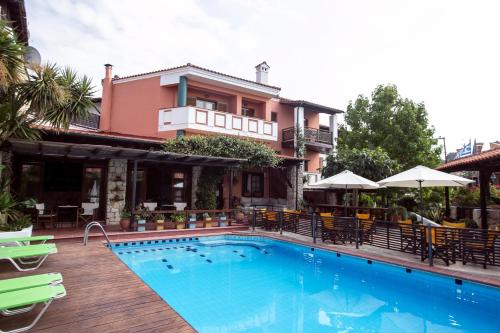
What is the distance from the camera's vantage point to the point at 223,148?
14.5 metres

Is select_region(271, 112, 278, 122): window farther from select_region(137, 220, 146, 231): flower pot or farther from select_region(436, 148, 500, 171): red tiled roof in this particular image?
select_region(137, 220, 146, 231): flower pot

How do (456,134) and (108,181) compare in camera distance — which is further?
(456,134)

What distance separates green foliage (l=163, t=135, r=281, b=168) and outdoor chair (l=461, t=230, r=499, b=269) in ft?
30.4

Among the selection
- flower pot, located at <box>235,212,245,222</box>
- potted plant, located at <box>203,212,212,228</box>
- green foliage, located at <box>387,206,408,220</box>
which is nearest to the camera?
green foliage, located at <box>387,206,408,220</box>

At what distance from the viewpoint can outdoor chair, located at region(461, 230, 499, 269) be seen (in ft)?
23.4

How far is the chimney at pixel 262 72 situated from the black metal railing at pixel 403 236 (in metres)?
12.4

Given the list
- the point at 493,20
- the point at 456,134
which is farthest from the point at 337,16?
the point at 456,134

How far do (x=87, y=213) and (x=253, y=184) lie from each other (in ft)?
34.1

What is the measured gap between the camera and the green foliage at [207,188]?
583 inches

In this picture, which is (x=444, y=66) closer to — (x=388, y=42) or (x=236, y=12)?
(x=388, y=42)

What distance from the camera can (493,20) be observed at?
926cm

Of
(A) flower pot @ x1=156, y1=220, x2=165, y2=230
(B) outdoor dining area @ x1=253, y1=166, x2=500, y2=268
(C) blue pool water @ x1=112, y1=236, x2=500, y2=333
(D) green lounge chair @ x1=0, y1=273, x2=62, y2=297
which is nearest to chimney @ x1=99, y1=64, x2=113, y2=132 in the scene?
(A) flower pot @ x1=156, y1=220, x2=165, y2=230

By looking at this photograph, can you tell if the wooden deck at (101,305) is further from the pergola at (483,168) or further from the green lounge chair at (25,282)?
the pergola at (483,168)

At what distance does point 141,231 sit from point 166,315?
7.97 metres
